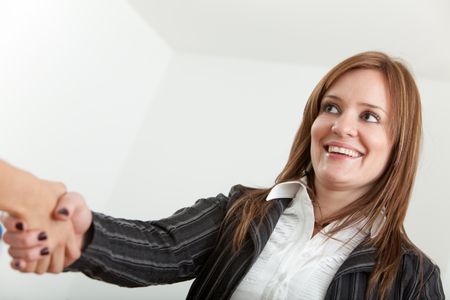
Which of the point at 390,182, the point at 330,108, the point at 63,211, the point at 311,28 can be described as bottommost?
the point at 63,211

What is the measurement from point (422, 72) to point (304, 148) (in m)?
1.88

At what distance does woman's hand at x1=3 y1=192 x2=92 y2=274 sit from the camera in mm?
1050

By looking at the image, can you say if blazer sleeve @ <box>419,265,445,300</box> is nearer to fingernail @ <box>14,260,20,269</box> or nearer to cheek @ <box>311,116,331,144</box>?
cheek @ <box>311,116,331,144</box>

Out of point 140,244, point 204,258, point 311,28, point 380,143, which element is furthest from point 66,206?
point 311,28

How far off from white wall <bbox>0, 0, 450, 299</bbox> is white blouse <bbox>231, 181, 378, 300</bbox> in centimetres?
159

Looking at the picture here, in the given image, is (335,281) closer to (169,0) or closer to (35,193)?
A: (35,193)

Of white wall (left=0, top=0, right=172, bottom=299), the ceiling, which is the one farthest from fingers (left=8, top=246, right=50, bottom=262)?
the ceiling

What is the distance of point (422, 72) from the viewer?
10.7 ft

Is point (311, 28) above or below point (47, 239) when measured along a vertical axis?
above

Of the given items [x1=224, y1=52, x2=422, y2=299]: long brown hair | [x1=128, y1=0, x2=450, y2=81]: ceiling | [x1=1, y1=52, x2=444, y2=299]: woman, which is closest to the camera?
[x1=1, y1=52, x2=444, y2=299]: woman

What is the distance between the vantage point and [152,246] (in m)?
1.34

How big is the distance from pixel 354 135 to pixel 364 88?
0.14m

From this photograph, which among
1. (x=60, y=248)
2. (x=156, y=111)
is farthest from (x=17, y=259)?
(x=156, y=111)

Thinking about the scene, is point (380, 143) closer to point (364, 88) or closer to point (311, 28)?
point (364, 88)
